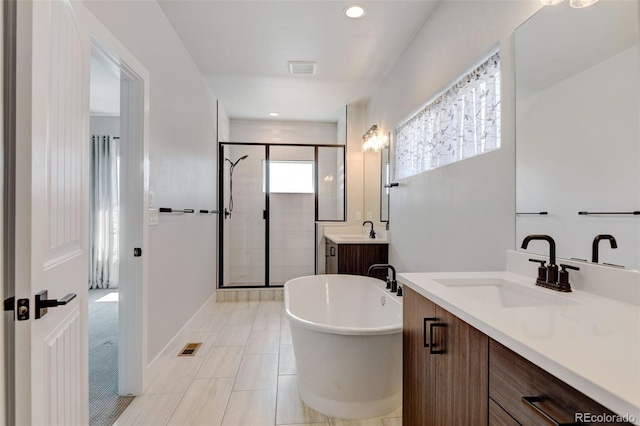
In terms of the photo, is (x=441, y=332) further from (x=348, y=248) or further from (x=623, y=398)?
(x=348, y=248)

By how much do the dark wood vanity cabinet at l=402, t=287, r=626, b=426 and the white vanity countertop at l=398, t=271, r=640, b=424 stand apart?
4 cm

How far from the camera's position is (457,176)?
1.81 m

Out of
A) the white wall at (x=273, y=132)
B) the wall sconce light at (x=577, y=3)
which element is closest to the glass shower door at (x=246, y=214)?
the white wall at (x=273, y=132)

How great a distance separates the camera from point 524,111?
51.6 inches

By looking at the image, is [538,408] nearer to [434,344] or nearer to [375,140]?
[434,344]

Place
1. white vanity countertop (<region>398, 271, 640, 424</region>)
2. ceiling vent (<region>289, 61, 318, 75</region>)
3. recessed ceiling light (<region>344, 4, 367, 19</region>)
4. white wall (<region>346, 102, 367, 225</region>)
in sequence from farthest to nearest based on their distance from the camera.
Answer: white wall (<region>346, 102, 367, 225</region>), ceiling vent (<region>289, 61, 318, 75</region>), recessed ceiling light (<region>344, 4, 367, 19</region>), white vanity countertop (<region>398, 271, 640, 424</region>)

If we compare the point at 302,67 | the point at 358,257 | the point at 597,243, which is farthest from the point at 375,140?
the point at 597,243

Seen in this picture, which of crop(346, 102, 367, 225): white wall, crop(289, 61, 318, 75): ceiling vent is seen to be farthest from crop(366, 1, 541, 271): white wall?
crop(346, 102, 367, 225): white wall

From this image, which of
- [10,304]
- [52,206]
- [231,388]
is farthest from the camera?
[231,388]

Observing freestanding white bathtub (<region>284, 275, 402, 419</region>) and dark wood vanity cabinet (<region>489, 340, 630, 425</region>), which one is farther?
freestanding white bathtub (<region>284, 275, 402, 419</region>)

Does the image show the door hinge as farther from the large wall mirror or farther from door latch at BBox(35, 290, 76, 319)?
the large wall mirror

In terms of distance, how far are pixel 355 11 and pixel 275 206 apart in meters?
2.71

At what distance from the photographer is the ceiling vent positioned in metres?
2.84

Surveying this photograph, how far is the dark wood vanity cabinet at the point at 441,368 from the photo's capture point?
0.81 metres
